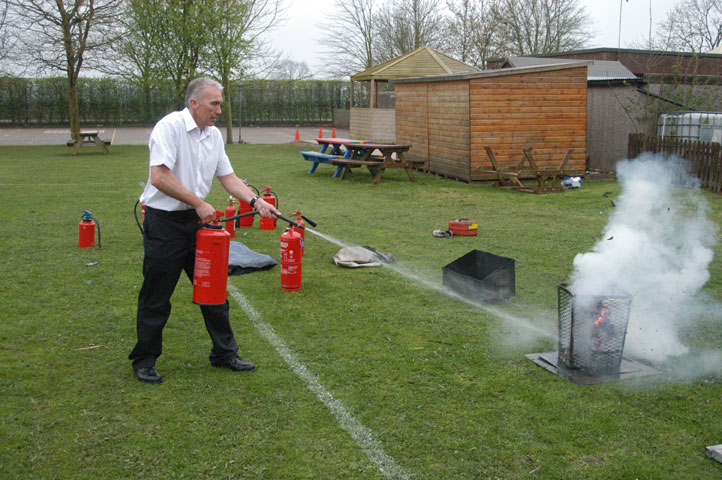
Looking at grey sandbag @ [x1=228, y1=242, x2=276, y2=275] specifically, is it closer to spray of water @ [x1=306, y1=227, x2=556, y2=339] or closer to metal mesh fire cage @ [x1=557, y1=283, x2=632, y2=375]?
spray of water @ [x1=306, y1=227, x2=556, y2=339]

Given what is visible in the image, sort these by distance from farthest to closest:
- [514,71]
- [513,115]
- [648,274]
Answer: [513,115] < [514,71] < [648,274]

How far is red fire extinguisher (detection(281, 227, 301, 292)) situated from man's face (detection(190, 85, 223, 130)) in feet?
7.78

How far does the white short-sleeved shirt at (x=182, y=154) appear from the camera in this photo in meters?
4.13

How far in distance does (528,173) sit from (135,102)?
31.5 m

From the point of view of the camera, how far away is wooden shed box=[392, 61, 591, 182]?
1576 centimetres

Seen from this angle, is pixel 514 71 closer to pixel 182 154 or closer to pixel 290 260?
pixel 290 260

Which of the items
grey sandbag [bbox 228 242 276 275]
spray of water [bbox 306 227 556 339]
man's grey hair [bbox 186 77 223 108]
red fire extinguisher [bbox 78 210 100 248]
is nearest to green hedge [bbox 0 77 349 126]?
red fire extinguisher [bbox 78 210 100 248]

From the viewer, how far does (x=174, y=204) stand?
425 cm

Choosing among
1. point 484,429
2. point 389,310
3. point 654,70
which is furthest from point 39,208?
point 654,70

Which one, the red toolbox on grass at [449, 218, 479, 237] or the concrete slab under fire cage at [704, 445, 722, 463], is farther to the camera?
the red toolbox on grass at [449, 218, 479, 237]

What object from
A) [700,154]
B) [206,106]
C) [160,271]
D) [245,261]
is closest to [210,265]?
[160,271]

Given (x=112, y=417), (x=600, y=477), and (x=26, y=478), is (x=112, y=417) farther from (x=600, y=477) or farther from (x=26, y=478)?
(x=600, y=477)

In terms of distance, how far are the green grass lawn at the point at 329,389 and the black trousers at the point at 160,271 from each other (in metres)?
0.29

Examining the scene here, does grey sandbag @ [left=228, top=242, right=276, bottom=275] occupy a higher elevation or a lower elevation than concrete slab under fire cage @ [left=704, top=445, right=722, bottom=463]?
higher
